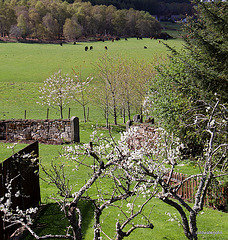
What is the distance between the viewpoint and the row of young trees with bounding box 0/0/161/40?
97875 mm

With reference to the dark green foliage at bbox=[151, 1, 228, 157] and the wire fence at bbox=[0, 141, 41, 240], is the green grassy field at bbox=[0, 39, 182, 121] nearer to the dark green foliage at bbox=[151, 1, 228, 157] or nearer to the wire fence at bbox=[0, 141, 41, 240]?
the dark green foliage at bbox=[151, 1, 228, 157]

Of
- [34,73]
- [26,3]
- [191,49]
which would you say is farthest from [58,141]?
[26,3]

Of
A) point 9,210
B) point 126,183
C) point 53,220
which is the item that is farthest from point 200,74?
point 9,210

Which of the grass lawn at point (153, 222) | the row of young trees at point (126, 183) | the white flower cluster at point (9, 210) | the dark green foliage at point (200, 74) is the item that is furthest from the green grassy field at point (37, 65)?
the white flower cluster at point (9, 210)

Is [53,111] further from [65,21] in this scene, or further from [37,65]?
[65,21]

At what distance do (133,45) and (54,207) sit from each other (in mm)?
77727

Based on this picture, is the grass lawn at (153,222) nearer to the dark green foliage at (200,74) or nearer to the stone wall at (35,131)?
the dark green foliage at (200,74)

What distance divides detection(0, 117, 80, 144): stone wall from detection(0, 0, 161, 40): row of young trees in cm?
7657

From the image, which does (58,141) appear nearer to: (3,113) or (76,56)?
(3,113)

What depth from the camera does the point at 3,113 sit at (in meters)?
38.0

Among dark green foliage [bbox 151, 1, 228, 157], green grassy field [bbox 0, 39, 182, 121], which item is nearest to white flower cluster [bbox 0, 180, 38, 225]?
dark green foliage [bbox 151, 1, 228, 157]

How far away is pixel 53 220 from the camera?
10.6 meters

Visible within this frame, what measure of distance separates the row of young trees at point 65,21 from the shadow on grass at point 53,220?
90101 millimetres

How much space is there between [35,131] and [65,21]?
292 feet
